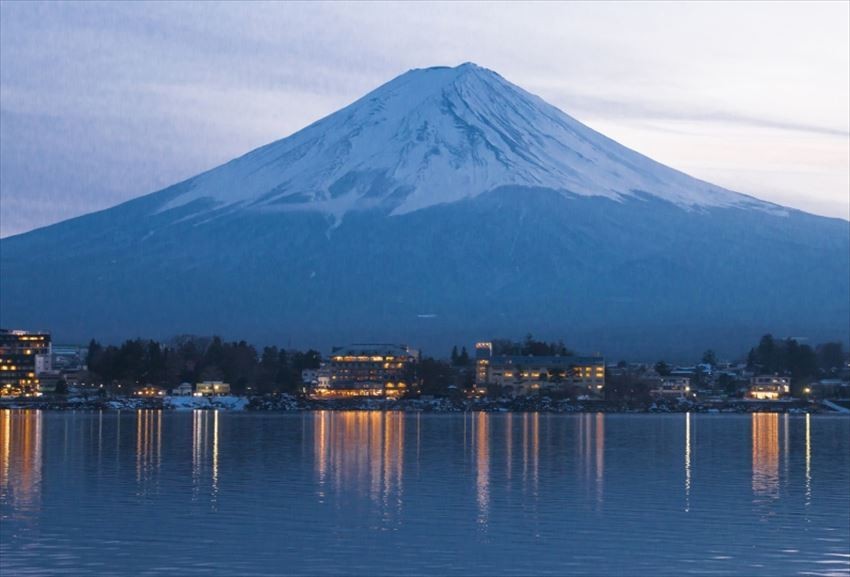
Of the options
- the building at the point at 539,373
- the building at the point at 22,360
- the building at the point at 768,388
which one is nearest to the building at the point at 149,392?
the building at the point at 22,360

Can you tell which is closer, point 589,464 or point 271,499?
point 271,499

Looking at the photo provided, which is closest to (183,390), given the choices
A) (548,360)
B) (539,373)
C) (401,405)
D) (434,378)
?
(434,378)

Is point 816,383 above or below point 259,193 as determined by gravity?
below

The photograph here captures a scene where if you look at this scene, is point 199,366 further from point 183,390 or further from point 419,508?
point 419,508

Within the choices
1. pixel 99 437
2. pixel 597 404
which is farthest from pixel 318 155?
pixel 99 437

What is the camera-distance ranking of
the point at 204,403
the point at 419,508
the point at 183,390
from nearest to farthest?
the point at 419,508
the point at 204,403
the point at 183,390

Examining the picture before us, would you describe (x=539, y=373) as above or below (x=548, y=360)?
below

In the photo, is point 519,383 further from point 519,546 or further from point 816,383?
point 519,546
